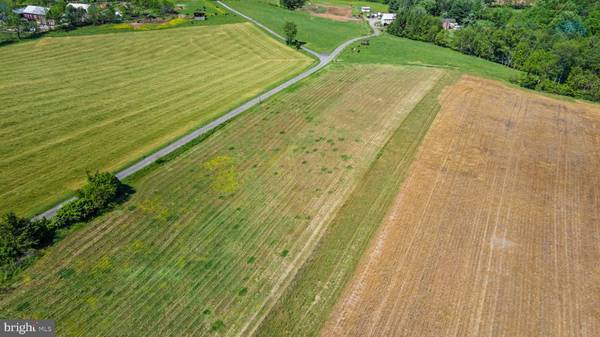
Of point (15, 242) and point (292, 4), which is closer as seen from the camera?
point (15, 242)

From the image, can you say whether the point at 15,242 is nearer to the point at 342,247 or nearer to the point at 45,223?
the point at 45,223

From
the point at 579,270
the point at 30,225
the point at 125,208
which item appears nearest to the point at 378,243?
the point at 579,270

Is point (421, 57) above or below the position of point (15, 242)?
above

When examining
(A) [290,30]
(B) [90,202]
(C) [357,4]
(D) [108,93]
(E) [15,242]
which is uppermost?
(C) [357,4]

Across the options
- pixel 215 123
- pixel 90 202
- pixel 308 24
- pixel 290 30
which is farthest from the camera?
pixel 308 24

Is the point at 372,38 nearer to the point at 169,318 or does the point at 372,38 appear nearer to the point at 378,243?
the point at 378,243

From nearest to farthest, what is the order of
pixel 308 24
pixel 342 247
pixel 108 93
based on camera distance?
pixel 342 247 → pixel 108 93 → pixel 308 24

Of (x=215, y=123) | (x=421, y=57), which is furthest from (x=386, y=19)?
(x=215, y=123)

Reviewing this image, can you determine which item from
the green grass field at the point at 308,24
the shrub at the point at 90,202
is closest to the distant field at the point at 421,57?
the green grass field at the point at 308,24
